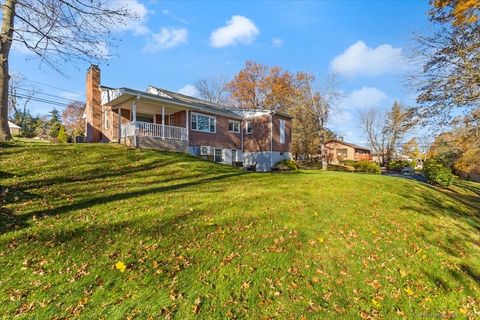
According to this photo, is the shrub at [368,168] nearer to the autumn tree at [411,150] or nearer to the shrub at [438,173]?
the shrub at [438,173]

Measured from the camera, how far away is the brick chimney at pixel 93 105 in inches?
760

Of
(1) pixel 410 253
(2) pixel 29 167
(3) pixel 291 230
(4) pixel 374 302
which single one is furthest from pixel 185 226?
(2) pixel 29 167

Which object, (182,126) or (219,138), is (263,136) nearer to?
(219,138)

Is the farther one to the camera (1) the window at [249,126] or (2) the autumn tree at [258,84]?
(2) the autumn tree at [258,84]

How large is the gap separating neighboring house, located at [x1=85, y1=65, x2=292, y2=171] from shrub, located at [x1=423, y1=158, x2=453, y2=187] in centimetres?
1101

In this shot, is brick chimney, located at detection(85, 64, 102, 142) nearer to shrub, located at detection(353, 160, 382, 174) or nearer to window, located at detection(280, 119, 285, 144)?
window, located at detection(280, 119, 285, 144)

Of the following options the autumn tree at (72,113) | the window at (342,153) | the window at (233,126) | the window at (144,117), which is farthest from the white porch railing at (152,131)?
the autumn tree at (72,113)

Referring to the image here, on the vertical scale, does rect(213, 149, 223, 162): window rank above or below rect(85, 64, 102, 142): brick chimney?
below

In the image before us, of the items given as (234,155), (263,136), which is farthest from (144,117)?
(263,136)

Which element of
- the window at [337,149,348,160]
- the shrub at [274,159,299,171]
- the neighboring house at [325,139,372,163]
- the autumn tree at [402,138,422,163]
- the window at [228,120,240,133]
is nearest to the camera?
the shrub at [274,159,299,171]

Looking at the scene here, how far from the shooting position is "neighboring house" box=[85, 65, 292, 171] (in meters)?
16.7

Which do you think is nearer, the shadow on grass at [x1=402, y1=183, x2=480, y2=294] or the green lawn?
the green lawn

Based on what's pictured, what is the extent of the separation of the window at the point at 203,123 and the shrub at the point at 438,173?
16600mm

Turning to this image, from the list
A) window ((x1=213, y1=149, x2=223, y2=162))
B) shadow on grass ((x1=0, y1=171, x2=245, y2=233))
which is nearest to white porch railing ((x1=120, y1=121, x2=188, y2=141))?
window ((x1=213, y1=149, x2=223, y2=162))
